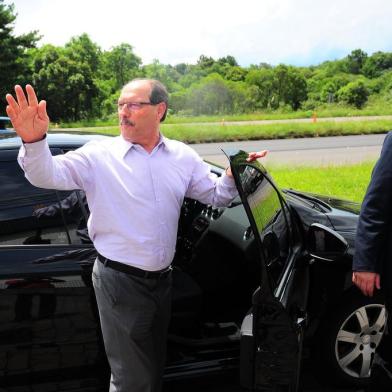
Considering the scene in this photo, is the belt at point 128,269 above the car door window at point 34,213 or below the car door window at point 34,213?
below

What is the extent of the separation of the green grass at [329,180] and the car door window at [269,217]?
16.1 feet

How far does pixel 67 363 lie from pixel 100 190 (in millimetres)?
871

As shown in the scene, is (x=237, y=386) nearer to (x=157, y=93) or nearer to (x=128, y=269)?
(x=128, y=269)

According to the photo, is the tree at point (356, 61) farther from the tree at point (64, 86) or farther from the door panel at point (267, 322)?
the door panel at point (267, 322)

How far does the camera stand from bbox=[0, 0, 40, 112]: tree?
3572cm

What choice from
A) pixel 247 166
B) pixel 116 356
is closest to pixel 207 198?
pixel 247 166

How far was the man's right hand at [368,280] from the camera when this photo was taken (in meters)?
1.98

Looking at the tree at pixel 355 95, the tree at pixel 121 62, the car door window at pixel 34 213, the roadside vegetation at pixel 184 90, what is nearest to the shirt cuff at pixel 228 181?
the car door window at pixel 34 213

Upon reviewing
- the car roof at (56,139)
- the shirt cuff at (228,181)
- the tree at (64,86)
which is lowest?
the shirt cuff at (228,181)

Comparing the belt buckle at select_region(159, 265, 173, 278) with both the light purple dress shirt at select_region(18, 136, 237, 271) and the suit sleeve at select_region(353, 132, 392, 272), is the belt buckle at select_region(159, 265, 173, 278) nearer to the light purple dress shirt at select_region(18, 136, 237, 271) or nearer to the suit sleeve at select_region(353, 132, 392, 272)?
the light purple dress shirt at select_region(18, 136, 237, 271)

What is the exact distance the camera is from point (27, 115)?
5.40ft

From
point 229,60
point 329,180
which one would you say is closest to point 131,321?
point 329,180

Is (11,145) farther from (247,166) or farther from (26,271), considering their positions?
(247,166)

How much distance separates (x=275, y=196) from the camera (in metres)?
2.44
